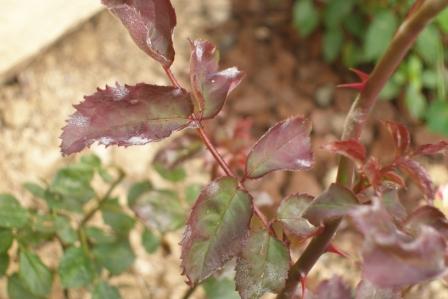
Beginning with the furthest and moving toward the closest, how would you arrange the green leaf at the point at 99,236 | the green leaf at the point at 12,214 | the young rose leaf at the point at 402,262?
the green leaf at the point at 99,236 < the green leaf at the point at 12,214 < the young rose leaf at the point at 402,262

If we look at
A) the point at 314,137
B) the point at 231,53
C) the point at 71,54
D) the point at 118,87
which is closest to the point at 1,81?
the point at 71,54

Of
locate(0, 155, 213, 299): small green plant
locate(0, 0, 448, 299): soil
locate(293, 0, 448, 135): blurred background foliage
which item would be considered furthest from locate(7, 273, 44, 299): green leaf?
locate(293, 0, 448, 135): blurred background foliage

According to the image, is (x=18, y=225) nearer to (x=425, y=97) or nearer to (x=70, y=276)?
(x=70, y=276)

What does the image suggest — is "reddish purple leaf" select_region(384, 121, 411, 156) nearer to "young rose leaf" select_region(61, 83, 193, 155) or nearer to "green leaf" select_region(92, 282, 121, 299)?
"young rose leaf" select_region(61, 83, 193, 155)

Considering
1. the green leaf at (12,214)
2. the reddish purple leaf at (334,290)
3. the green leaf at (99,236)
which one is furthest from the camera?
the green leaf at (99,236)

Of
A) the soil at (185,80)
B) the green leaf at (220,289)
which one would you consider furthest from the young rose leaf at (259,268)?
Answer: the soil at (185,80)

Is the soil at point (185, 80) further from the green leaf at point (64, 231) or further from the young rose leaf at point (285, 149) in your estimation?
the young rose leaf at point (285, 149)

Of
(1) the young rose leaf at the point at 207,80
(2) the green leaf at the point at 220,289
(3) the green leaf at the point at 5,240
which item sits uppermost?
(1) the young rose leaf at the point at 207,80

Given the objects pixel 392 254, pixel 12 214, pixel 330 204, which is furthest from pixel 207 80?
pixel 12 214
